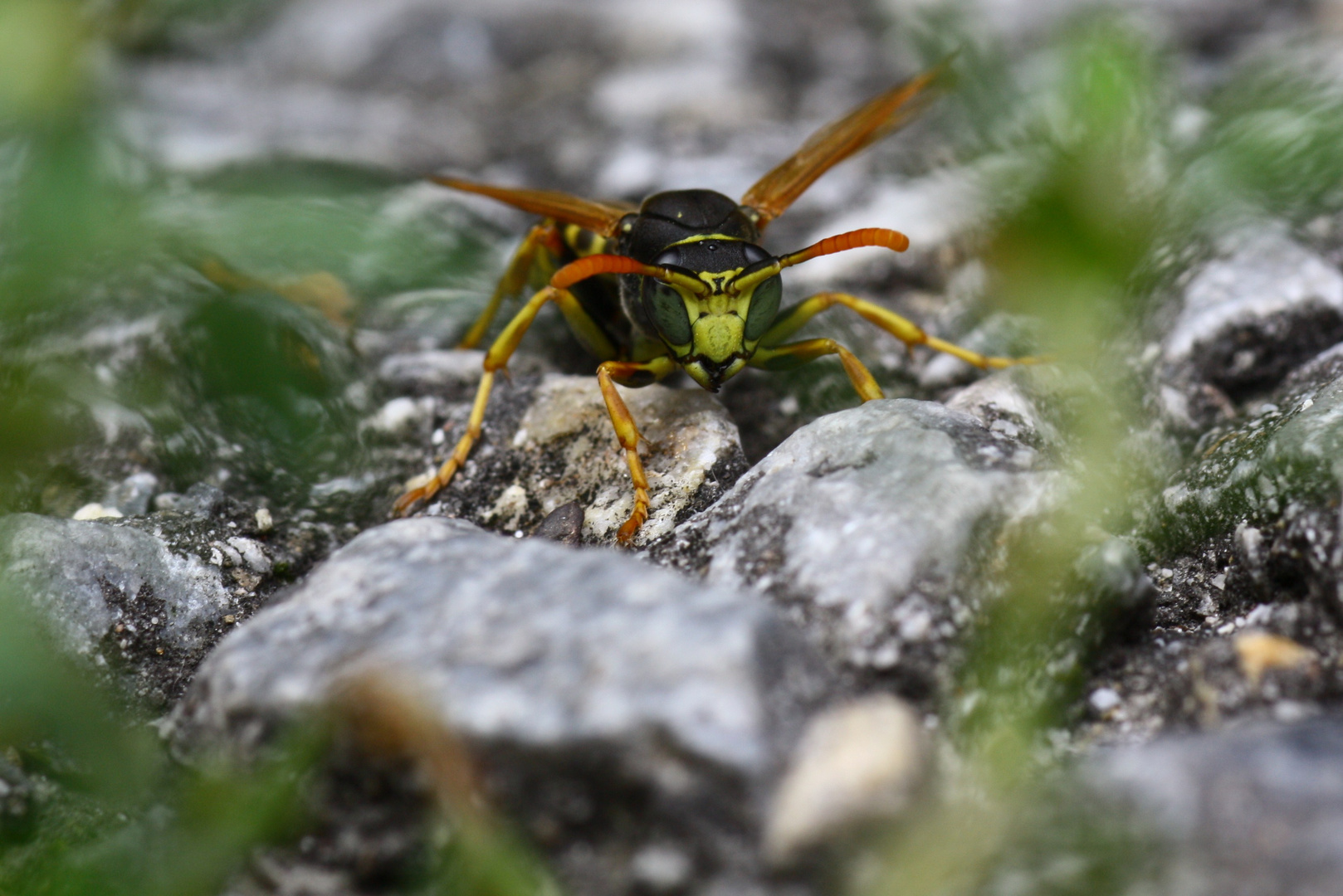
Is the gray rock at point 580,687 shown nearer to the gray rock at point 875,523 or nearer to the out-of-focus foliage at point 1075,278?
the gray rock at point 875,523

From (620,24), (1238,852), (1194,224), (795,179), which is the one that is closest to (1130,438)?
(1194,224)

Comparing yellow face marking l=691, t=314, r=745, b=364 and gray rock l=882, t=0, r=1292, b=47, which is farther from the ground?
gray rock l=882, t=0, r=1292, b=47

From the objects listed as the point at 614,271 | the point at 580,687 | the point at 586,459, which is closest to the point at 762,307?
the point at 614,271

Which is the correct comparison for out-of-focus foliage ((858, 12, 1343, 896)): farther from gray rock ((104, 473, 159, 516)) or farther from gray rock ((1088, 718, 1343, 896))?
gray rock ((104, 473, 159, 516))

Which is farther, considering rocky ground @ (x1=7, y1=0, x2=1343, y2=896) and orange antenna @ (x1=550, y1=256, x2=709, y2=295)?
orange antenna @ (x1=550, y1=256, x2=709, y2=295)

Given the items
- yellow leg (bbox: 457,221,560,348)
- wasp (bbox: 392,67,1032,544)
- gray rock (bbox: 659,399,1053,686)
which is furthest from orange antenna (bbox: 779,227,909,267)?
yellow leg (bbox: 457,221,560,348)

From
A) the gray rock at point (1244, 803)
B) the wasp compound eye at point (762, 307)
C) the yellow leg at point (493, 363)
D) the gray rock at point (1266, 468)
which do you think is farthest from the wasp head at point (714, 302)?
the gray rock at point (1244, 803)

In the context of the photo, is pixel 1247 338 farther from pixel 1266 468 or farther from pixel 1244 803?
pixel 1244 803
